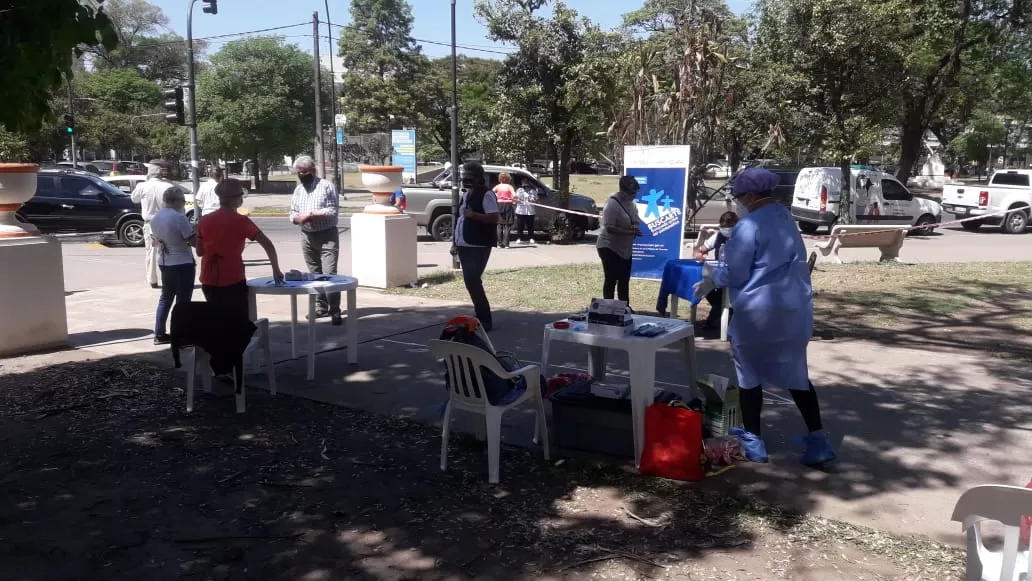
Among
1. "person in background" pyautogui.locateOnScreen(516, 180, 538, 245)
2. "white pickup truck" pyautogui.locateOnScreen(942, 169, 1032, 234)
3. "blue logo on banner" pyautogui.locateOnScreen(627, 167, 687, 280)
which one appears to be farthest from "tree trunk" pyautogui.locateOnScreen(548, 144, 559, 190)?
"white pickup truck" pyautogui.locateOnScreen(942, 169, 1032, 234)

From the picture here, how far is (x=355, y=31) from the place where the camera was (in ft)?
163

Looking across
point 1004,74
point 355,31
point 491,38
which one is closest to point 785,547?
point 491,38

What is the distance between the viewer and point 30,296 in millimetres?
7449

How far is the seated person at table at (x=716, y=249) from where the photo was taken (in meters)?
8.47

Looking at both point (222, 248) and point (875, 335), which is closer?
point (222, 248)

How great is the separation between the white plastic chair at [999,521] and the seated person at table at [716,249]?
5.68 meters

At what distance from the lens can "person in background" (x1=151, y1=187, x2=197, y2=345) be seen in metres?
7.17

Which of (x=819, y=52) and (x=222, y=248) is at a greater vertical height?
(x=819, y=52)

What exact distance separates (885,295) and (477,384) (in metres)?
8.04

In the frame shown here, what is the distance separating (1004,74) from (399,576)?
109 ft

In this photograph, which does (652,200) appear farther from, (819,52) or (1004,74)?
(1004,74)

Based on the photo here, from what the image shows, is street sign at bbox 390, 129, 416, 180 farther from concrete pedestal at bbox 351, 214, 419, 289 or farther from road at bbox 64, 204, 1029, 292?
concrete pedestal at bbox 351, 214, 419, 289

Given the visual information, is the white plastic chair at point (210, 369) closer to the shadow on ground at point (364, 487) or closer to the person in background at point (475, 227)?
the shadow on ground at point (364, 487)

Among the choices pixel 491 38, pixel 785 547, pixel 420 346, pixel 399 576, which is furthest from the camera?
pixel 491 38
